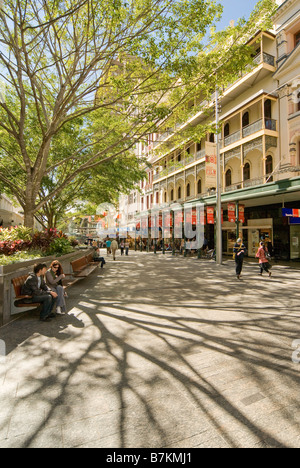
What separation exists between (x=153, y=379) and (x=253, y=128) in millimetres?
18207

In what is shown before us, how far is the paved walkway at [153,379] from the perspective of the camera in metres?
2.34

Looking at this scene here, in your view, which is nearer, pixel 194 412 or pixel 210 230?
pixel 194 412

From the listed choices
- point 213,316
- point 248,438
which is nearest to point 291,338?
point 213,316

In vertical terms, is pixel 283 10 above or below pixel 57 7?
above

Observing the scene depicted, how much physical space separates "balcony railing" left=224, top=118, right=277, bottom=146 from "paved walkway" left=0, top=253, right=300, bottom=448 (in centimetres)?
1409

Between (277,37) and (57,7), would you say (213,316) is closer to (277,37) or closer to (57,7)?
(57,7)

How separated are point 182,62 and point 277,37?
12684 mm

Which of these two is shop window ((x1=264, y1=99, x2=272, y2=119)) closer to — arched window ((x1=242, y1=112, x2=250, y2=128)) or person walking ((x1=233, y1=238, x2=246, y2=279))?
arched window ((x1=242, y1=112, x2=250, y2=128))

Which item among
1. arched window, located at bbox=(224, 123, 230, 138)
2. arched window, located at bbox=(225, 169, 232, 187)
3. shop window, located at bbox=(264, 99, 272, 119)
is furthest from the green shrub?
arched window, located at bbox=(224, 123, 230, 138)

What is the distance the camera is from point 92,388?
10.0 feet

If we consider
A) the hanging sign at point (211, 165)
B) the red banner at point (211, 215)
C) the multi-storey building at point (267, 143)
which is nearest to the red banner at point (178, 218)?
the multi-storey building at point (267, 143)

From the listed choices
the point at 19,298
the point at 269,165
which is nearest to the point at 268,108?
the point at 269,165

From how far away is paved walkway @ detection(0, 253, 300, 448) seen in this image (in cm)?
234

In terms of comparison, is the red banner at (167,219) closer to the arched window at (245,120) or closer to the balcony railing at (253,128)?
the balcony railing at (253,128)
